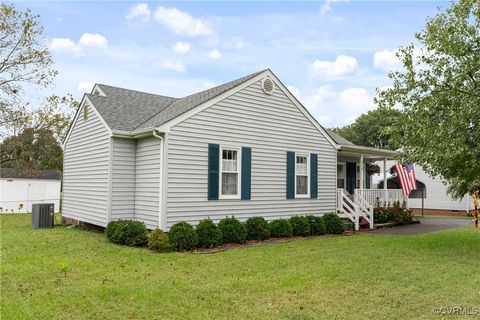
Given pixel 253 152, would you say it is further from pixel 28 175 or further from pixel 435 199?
pixel 435 199

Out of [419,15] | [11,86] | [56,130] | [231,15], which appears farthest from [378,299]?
[56,130]

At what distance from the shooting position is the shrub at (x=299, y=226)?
1285 cm

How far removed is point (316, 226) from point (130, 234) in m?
6.32

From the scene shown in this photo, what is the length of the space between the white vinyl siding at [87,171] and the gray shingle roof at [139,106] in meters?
0.44

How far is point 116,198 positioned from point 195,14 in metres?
6.52

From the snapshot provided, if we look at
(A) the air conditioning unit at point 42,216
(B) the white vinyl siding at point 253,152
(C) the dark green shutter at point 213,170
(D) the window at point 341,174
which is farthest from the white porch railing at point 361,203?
(A) the air conditioning unit at point 42,216

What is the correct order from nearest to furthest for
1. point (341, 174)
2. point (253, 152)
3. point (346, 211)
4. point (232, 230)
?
point (232, 230), point (253, 152), point (346, 211), point (341, 174)

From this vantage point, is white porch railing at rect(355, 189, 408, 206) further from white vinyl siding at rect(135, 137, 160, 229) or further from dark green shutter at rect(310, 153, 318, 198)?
white vinyl siding at rect(135, 137, 160, 229)

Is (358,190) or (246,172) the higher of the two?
(246,172)

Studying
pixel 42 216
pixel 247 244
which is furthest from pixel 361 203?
pixel 42 216

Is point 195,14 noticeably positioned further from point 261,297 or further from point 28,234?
point 261,297

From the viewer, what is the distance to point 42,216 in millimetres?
14172

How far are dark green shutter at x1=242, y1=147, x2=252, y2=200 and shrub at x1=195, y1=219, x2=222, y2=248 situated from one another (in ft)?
6.41

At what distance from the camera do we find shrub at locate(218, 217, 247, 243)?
10875 millimetres
